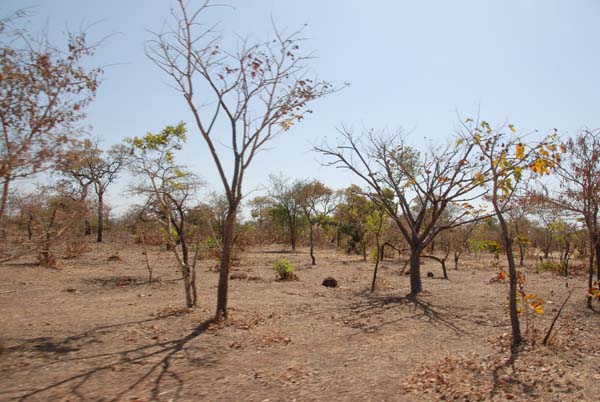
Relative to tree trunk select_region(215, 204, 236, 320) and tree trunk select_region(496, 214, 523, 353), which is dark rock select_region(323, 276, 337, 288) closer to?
tree trunk select_region(215, 204, 236, 320)

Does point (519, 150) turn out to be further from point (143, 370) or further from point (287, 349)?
point (143, 370)

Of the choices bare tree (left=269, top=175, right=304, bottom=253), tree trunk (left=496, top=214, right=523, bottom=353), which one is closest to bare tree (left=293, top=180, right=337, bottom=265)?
bare tree (left=269, top=175, right=304, bottom=253)

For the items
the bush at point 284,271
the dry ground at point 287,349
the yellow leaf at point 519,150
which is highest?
the yellow leaf at point 519,150

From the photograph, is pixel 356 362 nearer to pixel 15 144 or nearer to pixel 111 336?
pixel 111 336

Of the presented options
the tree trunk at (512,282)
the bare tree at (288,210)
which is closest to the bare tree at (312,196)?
the bare tree at (288,210)

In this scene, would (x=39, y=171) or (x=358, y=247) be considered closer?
(x=39, y=171)

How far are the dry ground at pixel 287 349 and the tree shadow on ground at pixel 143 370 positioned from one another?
0.8 inches

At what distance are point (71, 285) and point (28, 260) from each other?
20.7 ft

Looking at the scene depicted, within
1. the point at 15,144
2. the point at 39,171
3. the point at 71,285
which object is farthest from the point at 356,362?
the point at 71,285

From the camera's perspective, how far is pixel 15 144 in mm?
4871

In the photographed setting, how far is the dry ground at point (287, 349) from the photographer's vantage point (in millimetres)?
4564

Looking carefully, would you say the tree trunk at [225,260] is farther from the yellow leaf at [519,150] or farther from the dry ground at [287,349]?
the yellow leaf at [519,150]

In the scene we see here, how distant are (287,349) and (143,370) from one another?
79.2 inches

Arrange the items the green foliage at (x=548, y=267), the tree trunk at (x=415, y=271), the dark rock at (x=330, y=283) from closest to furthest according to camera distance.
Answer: the tree trunk at (x=415, y=271) < the dark rock at (x=330, y=283) < the green foliage at (x=548, y=267)
